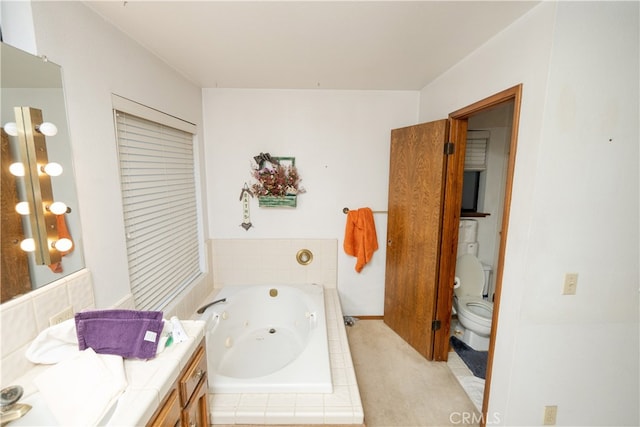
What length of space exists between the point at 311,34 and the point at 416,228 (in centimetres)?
165

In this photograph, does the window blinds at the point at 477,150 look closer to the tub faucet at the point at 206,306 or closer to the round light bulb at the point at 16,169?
the tub faucet at the point at 206,306

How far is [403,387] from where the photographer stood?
1.92m

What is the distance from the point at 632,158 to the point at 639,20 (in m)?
0.60

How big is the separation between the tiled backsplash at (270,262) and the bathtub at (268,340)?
0.13m

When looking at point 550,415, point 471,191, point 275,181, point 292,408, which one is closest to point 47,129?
point 275,181

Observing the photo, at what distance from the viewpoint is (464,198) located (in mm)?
2943

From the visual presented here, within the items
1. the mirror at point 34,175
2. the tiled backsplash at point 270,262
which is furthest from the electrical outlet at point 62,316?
the tiled backsplash at point 270,262

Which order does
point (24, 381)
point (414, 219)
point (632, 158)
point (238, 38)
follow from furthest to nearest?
point (414, 219) < point (238, 38) < point (632, 158) < point (24, 381)

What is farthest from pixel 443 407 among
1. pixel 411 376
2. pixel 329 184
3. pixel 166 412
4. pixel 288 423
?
pixel 329 184

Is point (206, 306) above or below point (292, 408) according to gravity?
above

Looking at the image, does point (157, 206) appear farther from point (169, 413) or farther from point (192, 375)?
point (169, 413)

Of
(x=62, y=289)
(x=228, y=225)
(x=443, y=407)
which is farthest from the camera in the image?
(x=228, y=225)

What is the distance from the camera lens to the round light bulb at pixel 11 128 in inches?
34.2

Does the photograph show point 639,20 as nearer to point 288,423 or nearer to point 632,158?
point 632,158
